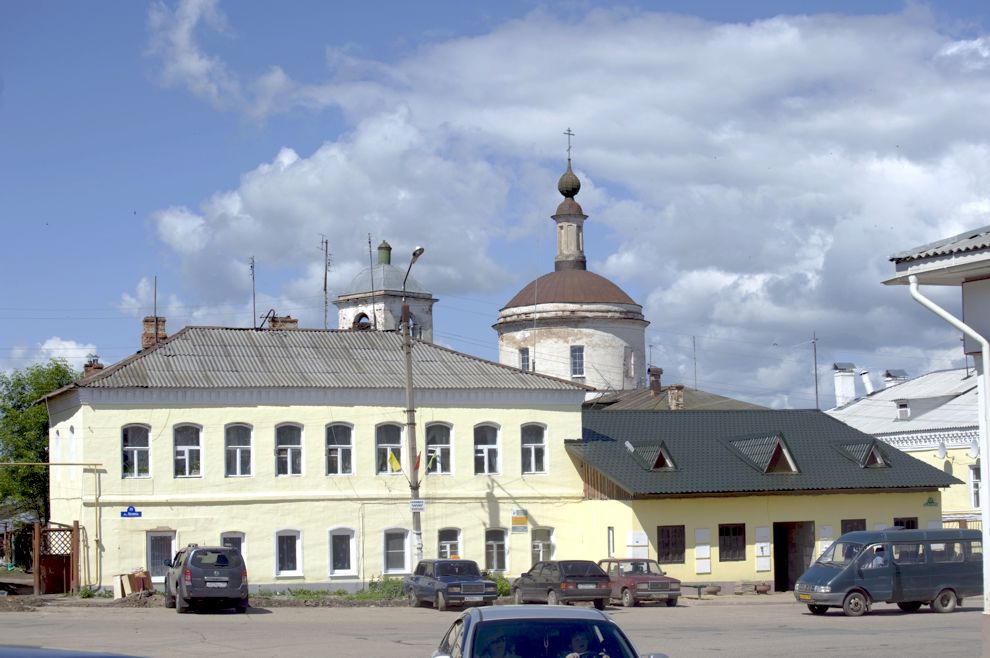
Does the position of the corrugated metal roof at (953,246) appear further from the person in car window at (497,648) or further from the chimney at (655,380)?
the chimney at (655,380)

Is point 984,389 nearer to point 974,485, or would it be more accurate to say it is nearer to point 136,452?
point 136,452

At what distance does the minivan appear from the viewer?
30641 mm

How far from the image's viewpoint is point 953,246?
1555 cm

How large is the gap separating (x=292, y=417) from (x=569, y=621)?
3196 cm

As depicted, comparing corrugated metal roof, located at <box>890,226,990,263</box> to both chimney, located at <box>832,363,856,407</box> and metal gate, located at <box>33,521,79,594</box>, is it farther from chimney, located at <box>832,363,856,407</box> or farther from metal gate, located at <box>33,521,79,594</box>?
chimney, located at <box>832,363,856,407</box>

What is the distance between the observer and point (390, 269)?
7506 cm

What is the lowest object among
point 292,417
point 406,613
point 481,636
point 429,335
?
point 406,613

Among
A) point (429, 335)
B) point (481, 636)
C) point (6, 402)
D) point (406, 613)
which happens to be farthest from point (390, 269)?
point (481, 636)

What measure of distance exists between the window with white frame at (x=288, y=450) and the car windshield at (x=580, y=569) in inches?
419

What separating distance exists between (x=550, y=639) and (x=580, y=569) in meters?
25.0

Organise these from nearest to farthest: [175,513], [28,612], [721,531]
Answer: [28,612] < [175,513] < [721,531]

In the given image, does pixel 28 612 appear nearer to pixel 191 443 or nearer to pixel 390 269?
pixel 191 443

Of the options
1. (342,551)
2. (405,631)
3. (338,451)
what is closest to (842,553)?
(405,631)

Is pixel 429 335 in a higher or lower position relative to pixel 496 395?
higher
